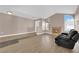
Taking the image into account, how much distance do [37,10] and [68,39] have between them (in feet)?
1.49

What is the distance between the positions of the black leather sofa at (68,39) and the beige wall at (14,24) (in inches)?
12.6

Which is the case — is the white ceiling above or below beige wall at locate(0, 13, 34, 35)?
above

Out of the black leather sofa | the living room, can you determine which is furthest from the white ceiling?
the black leather sofa

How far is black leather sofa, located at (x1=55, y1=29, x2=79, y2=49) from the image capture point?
1421mm

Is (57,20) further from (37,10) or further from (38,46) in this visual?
(38,46)

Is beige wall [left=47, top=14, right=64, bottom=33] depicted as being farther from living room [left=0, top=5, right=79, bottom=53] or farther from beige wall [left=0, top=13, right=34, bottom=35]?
beige wall [left=0, top=13, right=34, bottom=35]

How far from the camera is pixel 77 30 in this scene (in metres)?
1.44

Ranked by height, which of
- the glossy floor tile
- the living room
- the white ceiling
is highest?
the white ceiling

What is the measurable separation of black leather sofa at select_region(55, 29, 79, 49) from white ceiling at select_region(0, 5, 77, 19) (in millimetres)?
233

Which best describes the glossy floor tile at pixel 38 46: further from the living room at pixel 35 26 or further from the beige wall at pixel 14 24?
the beige wall at pixel 14 24
